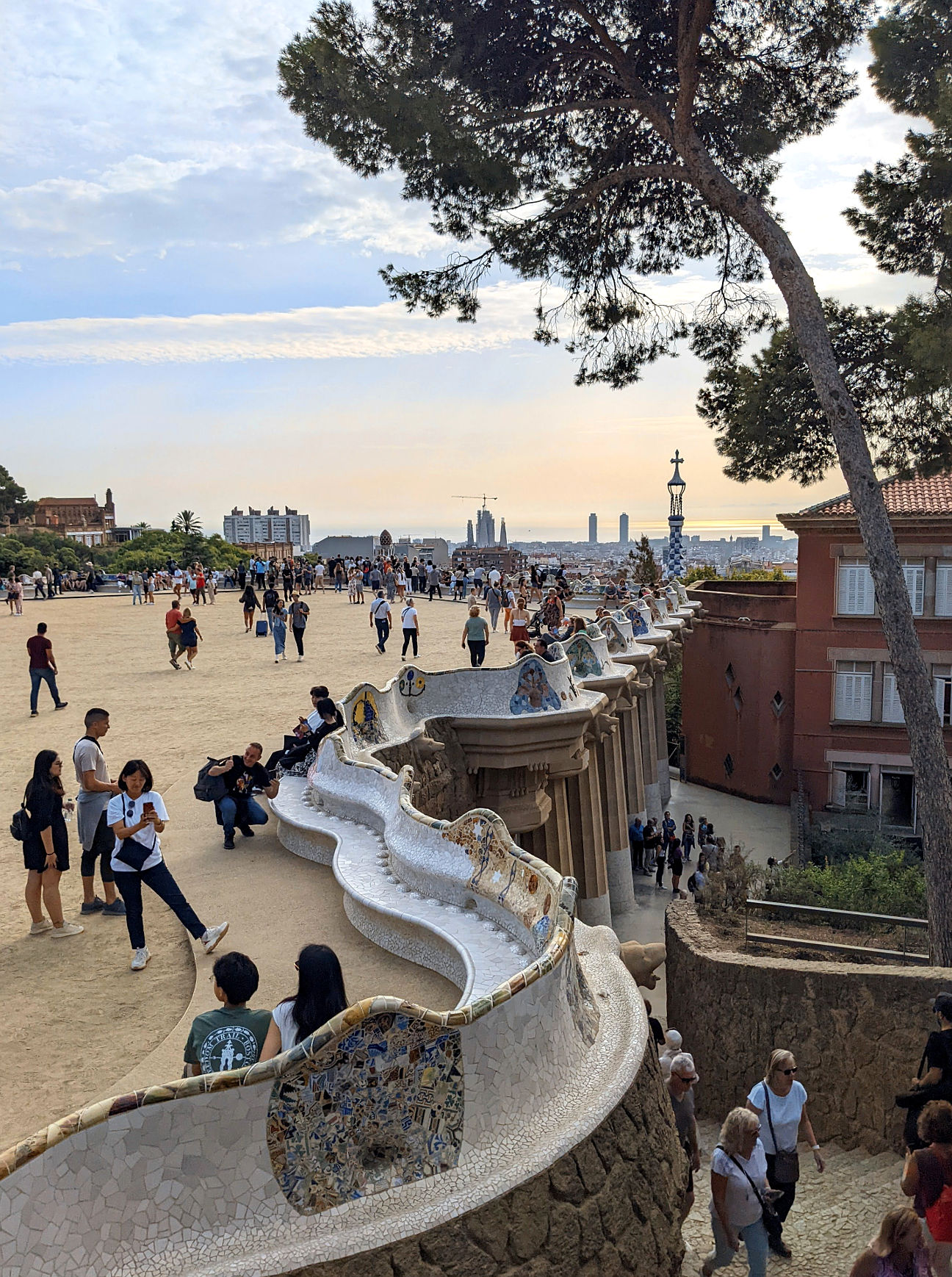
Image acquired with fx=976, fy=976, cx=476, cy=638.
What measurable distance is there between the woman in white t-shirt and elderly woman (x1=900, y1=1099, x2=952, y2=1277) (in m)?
4.08

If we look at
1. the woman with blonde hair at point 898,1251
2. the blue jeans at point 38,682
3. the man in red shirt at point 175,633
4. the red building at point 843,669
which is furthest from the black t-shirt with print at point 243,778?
the red building at point 843,669

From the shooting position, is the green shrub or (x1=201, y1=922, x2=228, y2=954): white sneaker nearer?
(x1=201, y1=922, x2=228, y2=954): white sneaker

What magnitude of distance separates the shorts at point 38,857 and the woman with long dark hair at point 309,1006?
3.04m

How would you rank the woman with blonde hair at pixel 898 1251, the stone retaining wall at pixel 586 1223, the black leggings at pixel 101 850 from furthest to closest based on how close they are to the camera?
the black leggings at pixel 101 850, the woman with blonde hair at pixel 898 1251, the stone retaining wall at pixel 586 1223

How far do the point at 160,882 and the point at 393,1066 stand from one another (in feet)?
8.50

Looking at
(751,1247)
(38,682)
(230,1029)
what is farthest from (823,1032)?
(38,682)

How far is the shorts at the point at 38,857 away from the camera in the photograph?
19.9ft

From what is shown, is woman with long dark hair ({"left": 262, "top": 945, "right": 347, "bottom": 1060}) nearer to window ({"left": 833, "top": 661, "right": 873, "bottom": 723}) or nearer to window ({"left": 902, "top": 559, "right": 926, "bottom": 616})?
window ({"left": 902, "top": 559, "right": 926, "bottom": 616})

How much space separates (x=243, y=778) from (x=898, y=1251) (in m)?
5.78

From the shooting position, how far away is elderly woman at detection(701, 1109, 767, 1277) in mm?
4664

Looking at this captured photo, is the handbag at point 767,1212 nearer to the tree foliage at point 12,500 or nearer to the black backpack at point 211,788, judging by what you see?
the black backpack at point 211,788

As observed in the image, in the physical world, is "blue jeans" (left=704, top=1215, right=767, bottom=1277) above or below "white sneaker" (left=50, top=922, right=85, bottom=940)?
below

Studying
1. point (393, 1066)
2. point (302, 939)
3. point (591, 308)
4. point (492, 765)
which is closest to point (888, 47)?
point (591, 308)

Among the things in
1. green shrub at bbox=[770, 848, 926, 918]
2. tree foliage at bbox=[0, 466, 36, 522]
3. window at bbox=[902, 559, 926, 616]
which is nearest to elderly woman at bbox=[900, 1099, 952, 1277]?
green shrub at bbox=[770, 848, 926, 918]
